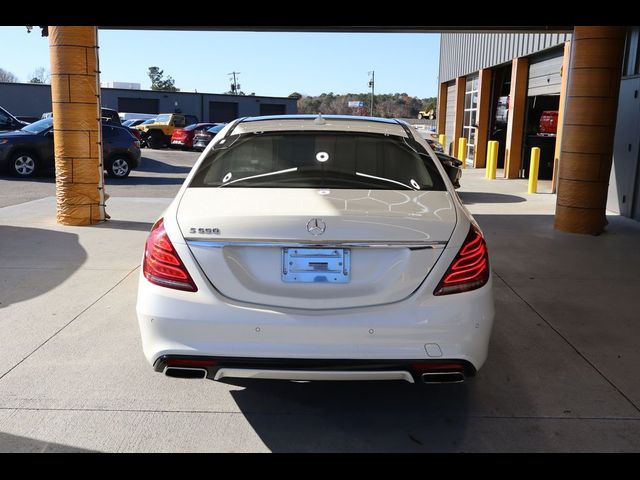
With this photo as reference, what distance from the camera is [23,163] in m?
16.0

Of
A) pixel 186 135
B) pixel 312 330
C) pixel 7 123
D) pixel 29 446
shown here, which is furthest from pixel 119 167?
pixel 312 330

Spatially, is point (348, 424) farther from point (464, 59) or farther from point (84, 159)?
point (464, 59)

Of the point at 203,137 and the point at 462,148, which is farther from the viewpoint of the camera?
the point at 203,137

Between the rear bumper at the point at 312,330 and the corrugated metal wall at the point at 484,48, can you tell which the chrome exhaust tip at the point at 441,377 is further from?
the corrugated metal wall at the point at 484,48

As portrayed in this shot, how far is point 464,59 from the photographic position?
24.8 metres

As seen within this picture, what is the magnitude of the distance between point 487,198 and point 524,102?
614cm

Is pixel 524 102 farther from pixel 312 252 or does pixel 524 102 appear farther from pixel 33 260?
pixel 312 252

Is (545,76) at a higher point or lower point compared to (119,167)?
higher

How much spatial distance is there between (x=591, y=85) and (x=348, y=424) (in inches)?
290

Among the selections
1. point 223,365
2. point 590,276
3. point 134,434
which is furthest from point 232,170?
point 590,276

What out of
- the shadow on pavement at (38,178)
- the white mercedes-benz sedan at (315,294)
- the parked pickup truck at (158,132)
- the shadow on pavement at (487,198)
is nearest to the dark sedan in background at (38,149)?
the shadow on pavement at (38,178)

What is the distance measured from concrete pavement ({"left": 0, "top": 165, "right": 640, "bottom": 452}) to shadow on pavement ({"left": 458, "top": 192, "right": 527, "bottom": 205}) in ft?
23.7

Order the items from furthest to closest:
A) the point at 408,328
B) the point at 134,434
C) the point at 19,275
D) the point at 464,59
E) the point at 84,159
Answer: the point at 464,59 → the point at 84,159 → the point at 19,275 → the point at 134,434 → the point at 408,328

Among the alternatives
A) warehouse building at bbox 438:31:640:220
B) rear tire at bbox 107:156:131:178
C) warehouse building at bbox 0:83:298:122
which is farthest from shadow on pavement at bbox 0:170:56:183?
warehouse building at bbox 0:83:298:122
